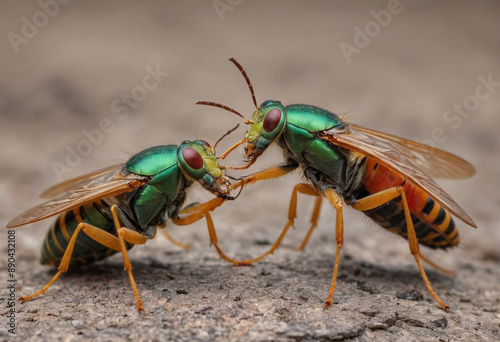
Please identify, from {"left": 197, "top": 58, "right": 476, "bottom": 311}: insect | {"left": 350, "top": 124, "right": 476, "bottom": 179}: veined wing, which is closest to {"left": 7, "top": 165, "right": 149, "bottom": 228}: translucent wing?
{"left": 197, "top": 58, "right": 476, "bottom": 311}: insect

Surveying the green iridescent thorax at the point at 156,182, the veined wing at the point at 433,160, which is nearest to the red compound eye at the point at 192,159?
the green iridescent thorax at the point at 156,182

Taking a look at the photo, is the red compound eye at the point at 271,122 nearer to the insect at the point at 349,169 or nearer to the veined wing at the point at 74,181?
the insect at the point at 349,169

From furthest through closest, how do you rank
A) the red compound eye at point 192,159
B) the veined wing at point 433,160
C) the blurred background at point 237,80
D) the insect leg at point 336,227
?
the blurred background at point 237,80, the veined wing at point 433,160, the red compound eye at point 192,159, the insect leg at point 336,227

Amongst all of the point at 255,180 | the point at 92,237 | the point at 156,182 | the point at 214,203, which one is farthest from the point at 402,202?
the point at 92,237

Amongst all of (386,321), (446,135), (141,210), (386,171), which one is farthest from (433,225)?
(446,135)

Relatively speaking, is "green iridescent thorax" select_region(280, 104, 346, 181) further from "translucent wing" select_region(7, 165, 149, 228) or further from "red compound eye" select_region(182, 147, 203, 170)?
"translucent wing" select_region(7, 165, 149, 228)

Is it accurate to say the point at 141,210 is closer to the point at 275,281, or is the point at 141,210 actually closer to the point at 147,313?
the point at 147,313
